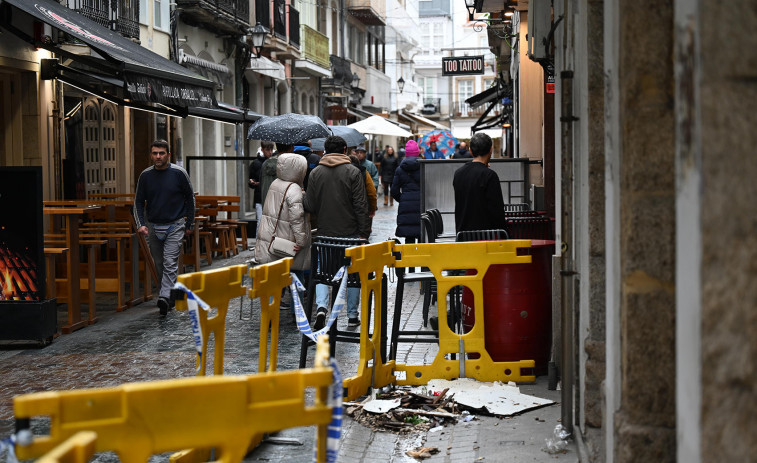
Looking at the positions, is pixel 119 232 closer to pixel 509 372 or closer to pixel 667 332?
pixel 509 372

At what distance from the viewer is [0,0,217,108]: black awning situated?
12195mm

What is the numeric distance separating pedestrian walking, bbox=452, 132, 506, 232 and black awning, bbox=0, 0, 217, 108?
4.63 metres

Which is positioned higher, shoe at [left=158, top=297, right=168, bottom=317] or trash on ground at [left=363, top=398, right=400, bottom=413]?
shoe at [left=158, top=297, right=168, bottom=317]

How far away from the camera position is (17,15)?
47.0 ft

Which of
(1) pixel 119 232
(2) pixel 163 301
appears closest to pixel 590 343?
(2) pixel 163 301

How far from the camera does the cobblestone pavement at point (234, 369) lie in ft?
20.2

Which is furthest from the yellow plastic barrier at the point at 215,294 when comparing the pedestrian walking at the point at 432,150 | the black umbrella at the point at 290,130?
the pedestrian walking at the point at 432,150

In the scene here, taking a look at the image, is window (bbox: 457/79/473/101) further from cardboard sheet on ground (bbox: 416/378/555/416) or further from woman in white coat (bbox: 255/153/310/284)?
cardboard sheet on ground (bbox: 416/378/555/416)

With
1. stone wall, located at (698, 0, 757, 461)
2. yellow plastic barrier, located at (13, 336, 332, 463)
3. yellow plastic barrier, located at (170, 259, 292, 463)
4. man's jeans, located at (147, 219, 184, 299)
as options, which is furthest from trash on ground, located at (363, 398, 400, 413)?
man's jeans, located at (147, 219, 184, 299)

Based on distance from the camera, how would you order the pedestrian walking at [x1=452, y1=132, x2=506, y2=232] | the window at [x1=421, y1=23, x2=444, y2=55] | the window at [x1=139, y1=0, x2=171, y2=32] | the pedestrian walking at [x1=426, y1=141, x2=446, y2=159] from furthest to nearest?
the window at [x1=421, y1=23, x2=444, y2=55] → the pedestrian walking at [x1=426, y1=141, x2=446, y2=159] → the window at [x1=139, y1=0, x2=171, y2=32] → the pedestrian walking at [x1=452, y1=132, x2=506, y2=232]

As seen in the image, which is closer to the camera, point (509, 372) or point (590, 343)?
point (590, 343)

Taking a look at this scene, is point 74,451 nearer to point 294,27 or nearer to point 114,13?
point 114,13

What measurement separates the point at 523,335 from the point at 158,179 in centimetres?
528

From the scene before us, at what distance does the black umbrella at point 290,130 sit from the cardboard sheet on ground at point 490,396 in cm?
749
